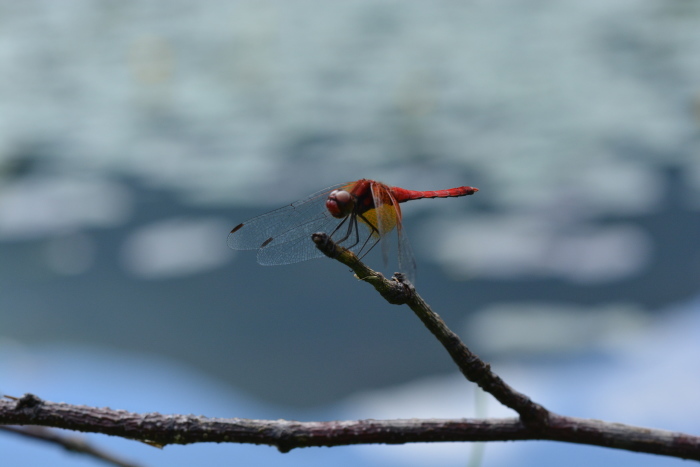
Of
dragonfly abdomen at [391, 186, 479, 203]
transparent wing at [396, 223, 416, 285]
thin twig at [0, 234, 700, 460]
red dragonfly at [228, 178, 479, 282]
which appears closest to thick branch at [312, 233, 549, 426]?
thin twig at [0, 234, 700, 460]

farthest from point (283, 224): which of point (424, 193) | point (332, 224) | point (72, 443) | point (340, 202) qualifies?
point (72, 443)

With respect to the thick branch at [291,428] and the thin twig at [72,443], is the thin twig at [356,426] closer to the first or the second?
the thick branch at [291,428]

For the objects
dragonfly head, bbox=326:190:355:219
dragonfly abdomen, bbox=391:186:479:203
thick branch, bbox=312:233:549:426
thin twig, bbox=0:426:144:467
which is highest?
dragonfly abdomen, bbox=391:186:479:203

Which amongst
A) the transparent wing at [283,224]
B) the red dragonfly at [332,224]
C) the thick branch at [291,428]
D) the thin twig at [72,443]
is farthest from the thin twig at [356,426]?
the transparent wing at [283,224]

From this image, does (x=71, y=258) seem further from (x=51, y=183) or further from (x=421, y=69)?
(x=421, y=69)

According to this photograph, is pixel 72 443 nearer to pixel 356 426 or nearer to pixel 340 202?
pixel 356 426

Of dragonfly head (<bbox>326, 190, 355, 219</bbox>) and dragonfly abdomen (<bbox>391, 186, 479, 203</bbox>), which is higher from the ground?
dragonfly abdomen (<bbox>391, 186, 479, 203</bbox>)

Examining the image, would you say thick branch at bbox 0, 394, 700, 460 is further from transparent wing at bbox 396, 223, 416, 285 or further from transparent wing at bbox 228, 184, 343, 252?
transparent wing at bbox 228, 184, 343, 252

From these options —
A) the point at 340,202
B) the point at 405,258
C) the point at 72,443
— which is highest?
the point at 340,202

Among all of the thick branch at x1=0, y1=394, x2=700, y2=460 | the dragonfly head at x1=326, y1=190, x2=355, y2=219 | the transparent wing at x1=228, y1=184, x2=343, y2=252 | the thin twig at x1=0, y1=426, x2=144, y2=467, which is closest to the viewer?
the thick branch at x1=0, y1=394, x2=700, y2=460
